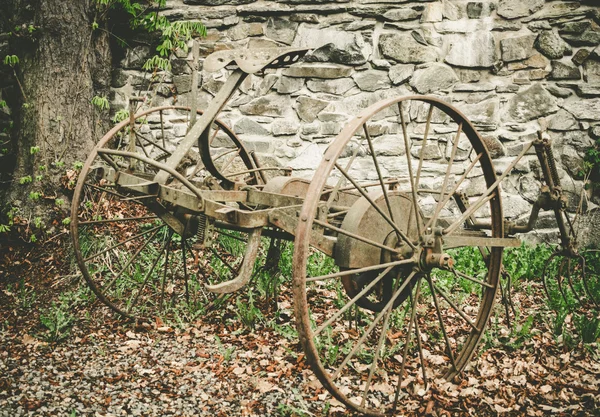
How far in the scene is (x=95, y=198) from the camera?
4551 millimetres

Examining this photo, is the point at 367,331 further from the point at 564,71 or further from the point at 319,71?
the point at 564,71

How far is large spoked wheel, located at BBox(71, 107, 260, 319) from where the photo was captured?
9.73ft

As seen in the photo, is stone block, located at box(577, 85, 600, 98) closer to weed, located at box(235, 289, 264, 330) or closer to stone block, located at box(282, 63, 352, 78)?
stone block, located at box(282, 63, 352, 78)

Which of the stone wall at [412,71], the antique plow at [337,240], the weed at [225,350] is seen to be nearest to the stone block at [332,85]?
the stone wall at [412,71]

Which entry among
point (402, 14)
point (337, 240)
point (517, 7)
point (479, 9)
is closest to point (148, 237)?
point (337, 240)

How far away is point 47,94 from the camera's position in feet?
13.8

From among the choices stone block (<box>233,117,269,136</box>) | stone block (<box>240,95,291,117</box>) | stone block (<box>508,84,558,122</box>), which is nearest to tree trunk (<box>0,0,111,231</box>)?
stone block (<box>233,117,269,136</box>)

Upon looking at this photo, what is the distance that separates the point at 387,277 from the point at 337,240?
0.44 meters

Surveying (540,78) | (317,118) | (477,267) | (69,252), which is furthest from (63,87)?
(540,78)

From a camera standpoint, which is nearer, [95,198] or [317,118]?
[95,198]

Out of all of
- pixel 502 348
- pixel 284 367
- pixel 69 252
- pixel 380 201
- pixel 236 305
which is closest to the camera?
pixel 380 201

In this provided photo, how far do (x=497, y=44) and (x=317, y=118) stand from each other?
195 cm

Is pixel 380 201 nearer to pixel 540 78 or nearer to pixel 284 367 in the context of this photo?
pixel 284 367

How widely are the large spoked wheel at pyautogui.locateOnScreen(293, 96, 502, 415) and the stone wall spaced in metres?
1.67
